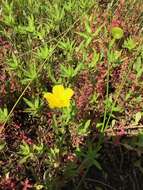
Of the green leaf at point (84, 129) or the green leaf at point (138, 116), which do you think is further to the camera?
the green leaf at point (138, 116)

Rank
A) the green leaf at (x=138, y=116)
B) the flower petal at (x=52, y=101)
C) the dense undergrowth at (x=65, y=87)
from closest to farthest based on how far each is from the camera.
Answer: the flower petal at (x=52, y=101) → the dense undergrowth at (x=65, y=87) → the green leaf at (x=138, y=116)

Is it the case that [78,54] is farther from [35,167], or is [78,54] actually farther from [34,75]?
[35,167]

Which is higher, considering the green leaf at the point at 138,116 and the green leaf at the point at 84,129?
the green leaf at the point at 138,116

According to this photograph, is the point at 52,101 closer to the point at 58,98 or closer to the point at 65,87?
the point at 58,98

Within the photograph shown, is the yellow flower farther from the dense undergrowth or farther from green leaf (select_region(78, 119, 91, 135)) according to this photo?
green leaf (select_region(78, 119, 91, 135))

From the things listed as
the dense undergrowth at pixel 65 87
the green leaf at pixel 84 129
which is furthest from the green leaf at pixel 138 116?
the green leaf at pixel 84 129

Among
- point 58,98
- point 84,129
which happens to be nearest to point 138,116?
point 84,129

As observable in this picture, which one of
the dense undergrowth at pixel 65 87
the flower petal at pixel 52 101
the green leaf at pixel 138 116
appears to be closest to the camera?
the flower petal at pixel 52 101

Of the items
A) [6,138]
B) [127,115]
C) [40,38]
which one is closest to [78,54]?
[40,38]

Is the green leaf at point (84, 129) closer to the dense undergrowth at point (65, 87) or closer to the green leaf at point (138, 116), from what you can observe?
the dense undergrowth at point (65, 87)
